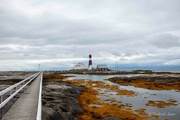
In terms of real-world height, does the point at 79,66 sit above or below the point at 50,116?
above

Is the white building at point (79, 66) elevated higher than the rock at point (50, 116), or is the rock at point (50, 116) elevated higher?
the white building at point (79, 66)

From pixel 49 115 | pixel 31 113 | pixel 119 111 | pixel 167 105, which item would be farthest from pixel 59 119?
pixel 167 105

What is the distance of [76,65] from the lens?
169500 millimetres

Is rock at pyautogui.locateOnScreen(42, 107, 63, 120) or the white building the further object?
the white building

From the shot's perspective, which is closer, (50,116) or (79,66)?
(50,116)

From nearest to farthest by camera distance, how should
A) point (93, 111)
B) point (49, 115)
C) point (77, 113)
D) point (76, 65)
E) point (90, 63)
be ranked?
1. point (49, 115)
2. point (77, 113)
3. point (93, 111)
4. point (90, 63)
5. point (76, 65)

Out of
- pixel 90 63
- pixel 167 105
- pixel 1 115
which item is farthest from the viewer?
pixel 90 63

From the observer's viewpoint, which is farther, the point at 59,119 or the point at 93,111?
the point at 93,111

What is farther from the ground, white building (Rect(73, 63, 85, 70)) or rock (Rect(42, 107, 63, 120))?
white building (Rect(73, 63, 85, 70))

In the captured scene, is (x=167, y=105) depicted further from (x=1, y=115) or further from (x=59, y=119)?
(x=1, y=115)

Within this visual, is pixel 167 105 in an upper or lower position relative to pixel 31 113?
lower

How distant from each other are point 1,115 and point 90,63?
128381mm

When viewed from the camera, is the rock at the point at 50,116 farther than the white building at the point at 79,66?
No

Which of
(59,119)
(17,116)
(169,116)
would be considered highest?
(17,116)
